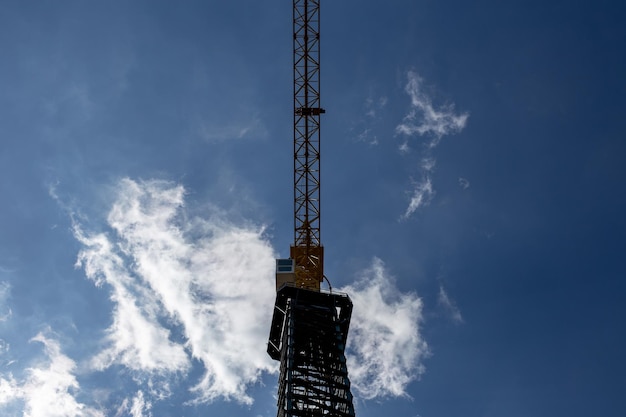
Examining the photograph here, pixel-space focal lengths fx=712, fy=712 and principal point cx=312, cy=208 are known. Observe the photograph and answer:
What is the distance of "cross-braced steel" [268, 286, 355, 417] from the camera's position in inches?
2874

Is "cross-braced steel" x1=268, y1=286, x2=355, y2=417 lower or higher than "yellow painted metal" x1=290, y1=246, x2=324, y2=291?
lower

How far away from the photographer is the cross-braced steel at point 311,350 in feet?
240

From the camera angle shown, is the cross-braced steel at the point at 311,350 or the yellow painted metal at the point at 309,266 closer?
the cross-braced steel at the point at 311,350

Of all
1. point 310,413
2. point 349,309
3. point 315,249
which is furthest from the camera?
point 315,249

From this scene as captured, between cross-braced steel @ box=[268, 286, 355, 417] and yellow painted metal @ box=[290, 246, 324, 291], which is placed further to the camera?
yellow painted metal @ box=[290, 246, 324, 291]

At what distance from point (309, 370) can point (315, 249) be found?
919 inches

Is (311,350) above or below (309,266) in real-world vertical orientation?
below

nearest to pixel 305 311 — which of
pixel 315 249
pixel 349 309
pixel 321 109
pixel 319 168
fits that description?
pixel 349 309

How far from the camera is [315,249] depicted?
318ft

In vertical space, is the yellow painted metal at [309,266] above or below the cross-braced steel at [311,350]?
above

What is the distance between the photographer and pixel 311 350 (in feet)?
267

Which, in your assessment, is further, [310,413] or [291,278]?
[291,278]

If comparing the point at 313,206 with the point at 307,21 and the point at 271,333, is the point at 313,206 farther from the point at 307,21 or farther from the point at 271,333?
the point at 307,21

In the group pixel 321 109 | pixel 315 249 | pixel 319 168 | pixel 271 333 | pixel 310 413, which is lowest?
pixel 310 413
